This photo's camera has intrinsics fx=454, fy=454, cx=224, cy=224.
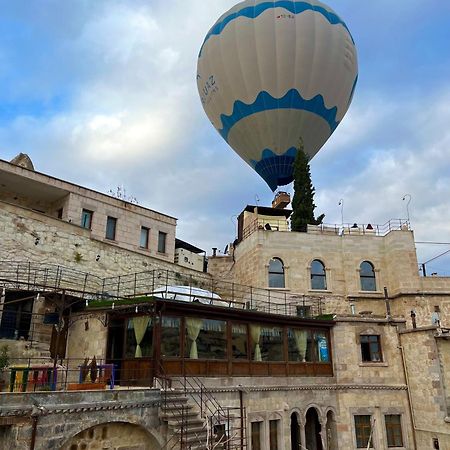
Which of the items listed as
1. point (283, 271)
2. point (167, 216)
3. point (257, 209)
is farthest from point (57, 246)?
point (257, 209)

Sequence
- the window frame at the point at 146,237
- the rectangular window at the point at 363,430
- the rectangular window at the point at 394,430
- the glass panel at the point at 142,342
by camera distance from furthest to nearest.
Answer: the window frame at the point at 146,237
the rectangular window at the point at 394,430
the rectangular window at the point at 363,430
the glass panel at the point at 142,342

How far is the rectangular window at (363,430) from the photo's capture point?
23.8m

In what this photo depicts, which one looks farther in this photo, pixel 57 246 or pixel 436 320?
pixel 436 320

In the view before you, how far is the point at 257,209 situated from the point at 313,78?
11.3m

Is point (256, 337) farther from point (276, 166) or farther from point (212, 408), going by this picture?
point (276, 166)

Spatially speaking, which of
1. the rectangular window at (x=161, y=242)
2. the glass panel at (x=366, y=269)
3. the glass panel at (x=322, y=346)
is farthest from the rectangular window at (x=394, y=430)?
the rectangular window at (x=161, y=242)

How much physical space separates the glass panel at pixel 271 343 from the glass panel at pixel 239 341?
1139mm

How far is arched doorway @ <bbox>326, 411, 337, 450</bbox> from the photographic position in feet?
77.8

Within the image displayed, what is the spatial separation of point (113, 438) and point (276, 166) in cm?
2754

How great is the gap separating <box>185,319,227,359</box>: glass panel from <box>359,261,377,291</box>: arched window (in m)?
14.2

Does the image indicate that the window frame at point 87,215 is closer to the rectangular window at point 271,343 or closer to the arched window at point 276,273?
the arched window at point 276,273

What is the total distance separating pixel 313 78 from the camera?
35.4 metres

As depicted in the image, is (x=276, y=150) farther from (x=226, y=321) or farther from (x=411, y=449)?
(x=411, y=449)

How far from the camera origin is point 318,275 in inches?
1232
